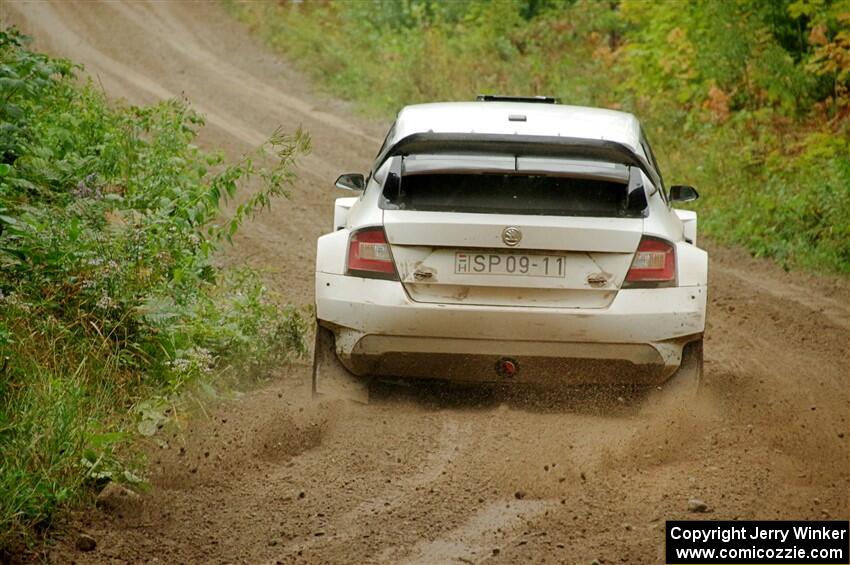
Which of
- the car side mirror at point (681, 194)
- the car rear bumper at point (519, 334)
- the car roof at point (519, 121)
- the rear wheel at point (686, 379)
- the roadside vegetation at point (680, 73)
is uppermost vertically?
the car roof at point (519, 121)

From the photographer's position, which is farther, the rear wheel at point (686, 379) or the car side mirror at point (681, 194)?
the car side mirror at point (681, 194)

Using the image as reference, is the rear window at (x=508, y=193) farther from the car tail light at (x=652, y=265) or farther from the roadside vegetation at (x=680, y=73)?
the roadside vegetation at (x=680, y=73)

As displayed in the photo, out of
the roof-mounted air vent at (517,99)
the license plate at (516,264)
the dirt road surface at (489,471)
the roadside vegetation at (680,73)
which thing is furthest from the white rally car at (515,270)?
the roadside vegetation at (680,73)

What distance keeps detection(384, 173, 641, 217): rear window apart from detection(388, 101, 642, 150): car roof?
1.00 ft

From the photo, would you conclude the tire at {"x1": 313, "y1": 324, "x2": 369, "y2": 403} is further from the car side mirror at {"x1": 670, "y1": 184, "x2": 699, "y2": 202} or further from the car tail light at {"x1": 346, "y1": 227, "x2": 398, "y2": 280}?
Result: the car side mirror at {"x1": 670, "y1": 184, "x2": 699, "y2": 202}

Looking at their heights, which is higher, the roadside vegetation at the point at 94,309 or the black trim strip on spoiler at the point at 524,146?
the black trim strip on spoiler at the point at 524,146

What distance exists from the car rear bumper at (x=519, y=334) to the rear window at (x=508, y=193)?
43 cm

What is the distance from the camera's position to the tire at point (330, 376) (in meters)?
6.32

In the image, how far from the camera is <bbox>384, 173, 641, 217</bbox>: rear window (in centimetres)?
604

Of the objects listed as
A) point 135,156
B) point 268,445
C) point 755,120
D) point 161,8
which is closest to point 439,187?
point 268,445

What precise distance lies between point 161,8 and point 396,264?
2129 centimetres

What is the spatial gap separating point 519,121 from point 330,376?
1.66m

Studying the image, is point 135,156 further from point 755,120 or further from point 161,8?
point 161,8

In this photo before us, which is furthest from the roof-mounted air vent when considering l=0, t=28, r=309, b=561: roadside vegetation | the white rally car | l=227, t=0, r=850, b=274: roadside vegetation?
l=227, t=0, r=850, b=274: roadside vegetation
